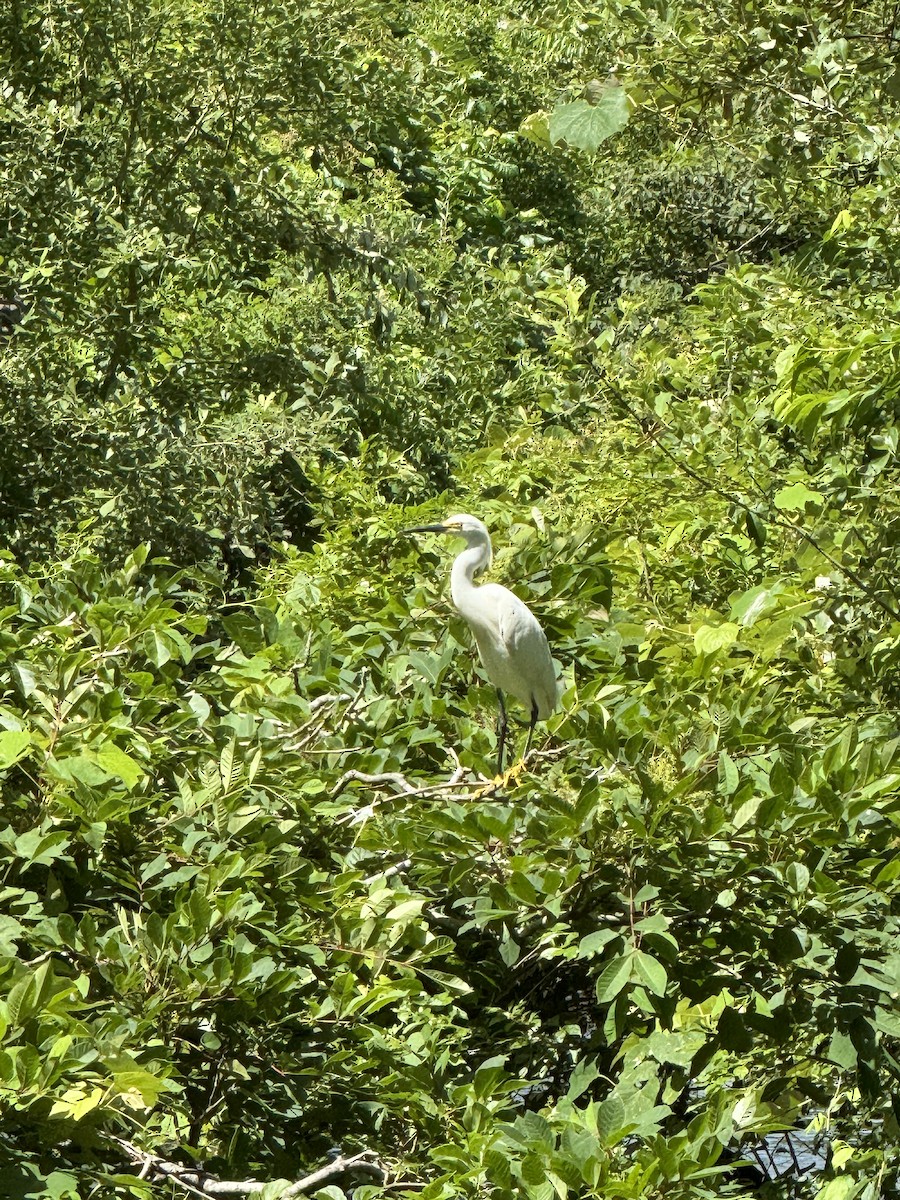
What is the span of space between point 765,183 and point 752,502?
5.55 ft

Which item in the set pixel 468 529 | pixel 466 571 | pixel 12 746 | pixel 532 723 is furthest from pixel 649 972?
pixel 468 529

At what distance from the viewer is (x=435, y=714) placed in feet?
12.4

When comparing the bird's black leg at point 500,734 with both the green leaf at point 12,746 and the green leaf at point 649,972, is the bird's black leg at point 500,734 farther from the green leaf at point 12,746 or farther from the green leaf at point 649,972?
the green leaf at point 12,746

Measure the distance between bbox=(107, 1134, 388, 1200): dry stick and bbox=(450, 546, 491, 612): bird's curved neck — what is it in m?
1.96

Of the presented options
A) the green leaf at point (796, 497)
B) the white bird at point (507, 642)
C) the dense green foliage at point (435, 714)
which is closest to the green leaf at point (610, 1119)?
the dense green foliage at point (435, 714)

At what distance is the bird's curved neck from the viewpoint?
14.1 feet

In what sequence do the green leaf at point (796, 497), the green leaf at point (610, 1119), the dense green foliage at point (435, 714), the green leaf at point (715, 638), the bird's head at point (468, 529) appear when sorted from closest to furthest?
the green leaf at point (610, 1119)
the dense green foliage at point (435, 714)
the green leaf at point (796, 497)
the green leaf at point (715, 638)
the bird's head at point (468, 529)

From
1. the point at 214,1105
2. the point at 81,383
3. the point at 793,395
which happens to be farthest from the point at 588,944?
the point at 81,383

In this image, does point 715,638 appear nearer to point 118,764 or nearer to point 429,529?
point 429,529

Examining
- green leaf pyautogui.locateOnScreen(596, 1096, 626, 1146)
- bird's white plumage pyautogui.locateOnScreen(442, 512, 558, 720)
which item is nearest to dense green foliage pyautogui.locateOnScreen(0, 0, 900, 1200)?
green leaf pyautogui.locateOnScreen(596, 1096, 626, 1146)

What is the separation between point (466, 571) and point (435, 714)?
0.86m

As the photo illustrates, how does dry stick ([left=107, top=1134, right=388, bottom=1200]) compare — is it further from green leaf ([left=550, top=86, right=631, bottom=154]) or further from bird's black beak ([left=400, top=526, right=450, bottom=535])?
bird's black beak ([left=400, top=526, right=450, bottom=535])

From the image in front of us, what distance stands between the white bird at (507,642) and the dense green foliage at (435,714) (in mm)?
101

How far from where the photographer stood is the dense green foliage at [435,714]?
2568mm
